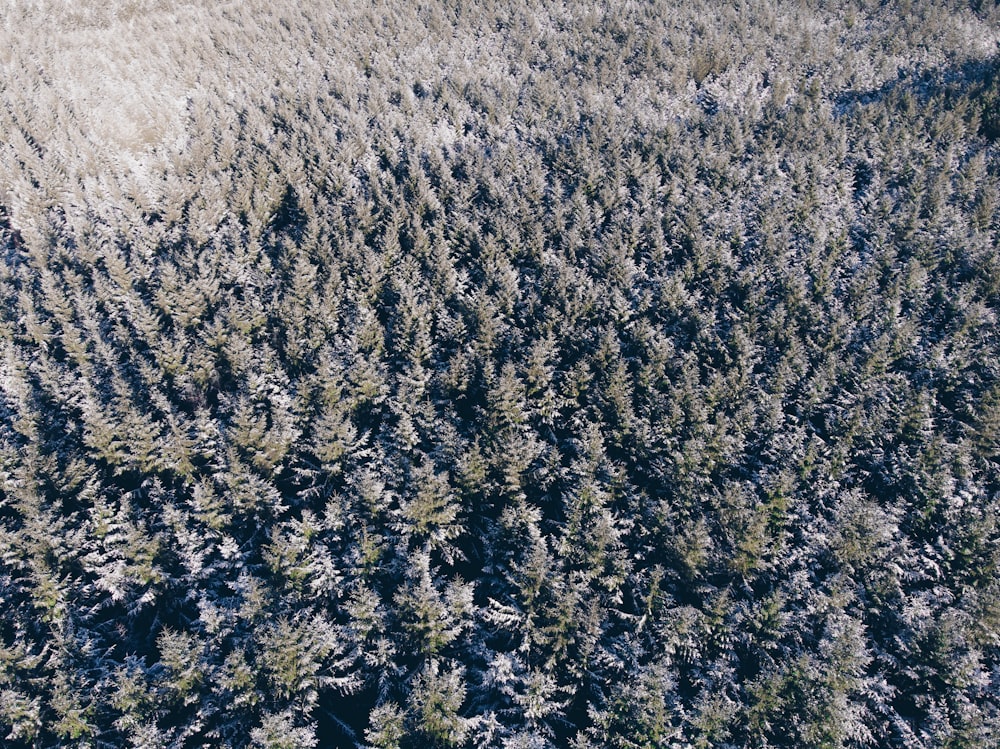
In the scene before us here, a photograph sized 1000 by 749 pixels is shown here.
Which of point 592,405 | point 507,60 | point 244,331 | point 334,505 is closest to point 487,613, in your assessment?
point 334,505

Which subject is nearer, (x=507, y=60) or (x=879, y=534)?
(x=879, y=534)

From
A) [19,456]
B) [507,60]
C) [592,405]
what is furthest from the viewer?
[507,60]

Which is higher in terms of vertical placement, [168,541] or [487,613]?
[168,541]

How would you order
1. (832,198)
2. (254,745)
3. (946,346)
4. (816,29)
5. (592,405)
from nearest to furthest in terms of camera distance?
(254,745), (592,405), (946,346), (832,198), (816,29)

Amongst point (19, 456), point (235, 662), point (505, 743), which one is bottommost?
point (505, 743)

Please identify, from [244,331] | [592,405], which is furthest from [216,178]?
[592,405]

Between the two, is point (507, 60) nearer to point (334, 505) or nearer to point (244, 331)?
point (244, 331)

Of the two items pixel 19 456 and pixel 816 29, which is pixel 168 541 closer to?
pixel 19 456
